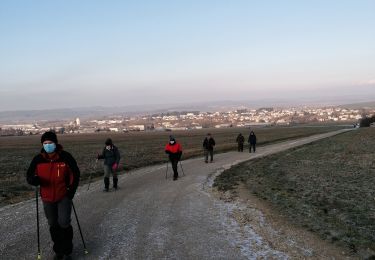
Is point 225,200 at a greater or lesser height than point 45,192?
lesser

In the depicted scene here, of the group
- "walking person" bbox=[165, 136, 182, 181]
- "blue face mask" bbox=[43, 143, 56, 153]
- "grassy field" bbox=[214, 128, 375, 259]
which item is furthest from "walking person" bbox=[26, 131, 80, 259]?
"walking person" bbox=[165, 136, 182, 181]

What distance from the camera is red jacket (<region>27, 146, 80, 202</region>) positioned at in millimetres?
8281

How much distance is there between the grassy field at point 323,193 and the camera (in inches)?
413

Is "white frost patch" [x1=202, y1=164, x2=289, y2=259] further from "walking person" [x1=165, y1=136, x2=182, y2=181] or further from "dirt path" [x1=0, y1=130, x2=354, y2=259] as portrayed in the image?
"walking person" [x1=165, y1=136, x2=182, y2=181]

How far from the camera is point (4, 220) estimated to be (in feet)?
41.3

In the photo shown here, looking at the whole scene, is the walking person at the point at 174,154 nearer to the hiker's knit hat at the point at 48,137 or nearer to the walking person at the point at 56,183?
the walking person at the point at 56,183

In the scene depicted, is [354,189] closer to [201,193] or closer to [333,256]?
[201,193]

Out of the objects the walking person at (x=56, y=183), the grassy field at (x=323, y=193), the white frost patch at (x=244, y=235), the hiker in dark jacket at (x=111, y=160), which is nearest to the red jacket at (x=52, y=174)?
the walking person at (x=56, y=183)

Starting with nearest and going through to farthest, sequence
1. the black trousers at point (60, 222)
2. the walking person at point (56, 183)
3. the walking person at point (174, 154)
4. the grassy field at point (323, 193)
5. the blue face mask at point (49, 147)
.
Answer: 1. the blue face mask at point (49, 147)
2. the walking person at point (56, 183)
3. the black trousers at point (60, 222)
4. the grassy field at point (323, 193)
5. the walking person at point (174, 154)

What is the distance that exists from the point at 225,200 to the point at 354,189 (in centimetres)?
547

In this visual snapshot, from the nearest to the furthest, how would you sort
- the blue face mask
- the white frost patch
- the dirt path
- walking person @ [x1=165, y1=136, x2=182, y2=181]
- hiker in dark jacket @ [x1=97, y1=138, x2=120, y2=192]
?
the blue face mask, the white frost patch, the dirt path, hiker in dark jacket @ [x1=97, y1=138, x2=120, y2=192], walking person @ [x1=165, y1=136, x2=182, y2=181]

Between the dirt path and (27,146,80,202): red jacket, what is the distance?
4.27 feet

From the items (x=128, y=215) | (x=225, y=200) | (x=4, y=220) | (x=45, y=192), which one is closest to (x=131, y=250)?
(x=45, y=192)

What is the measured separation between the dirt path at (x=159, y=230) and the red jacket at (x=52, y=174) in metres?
1.30
